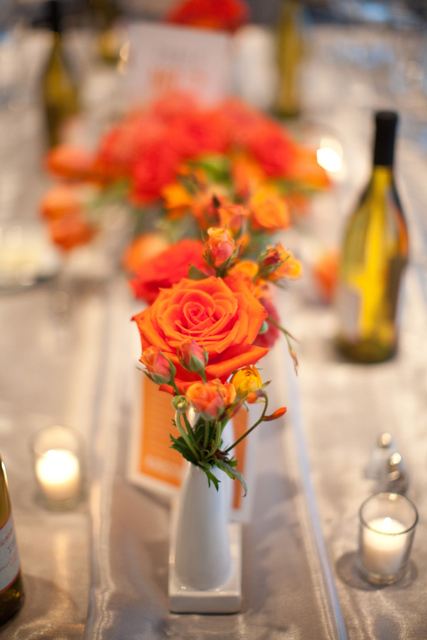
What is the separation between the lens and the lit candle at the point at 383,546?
0.55 metres

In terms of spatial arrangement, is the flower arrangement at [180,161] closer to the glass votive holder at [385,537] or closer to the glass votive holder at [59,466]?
the glass votive holder at [59,466]

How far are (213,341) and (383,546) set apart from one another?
289mm

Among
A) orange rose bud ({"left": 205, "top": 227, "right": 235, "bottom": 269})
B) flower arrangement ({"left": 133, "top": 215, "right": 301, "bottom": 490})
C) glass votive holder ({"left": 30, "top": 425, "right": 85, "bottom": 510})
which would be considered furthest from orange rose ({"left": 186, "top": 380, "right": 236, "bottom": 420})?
glass votive holder ({"left": 30, "top": 425, "right": 85, "bottom": 510})

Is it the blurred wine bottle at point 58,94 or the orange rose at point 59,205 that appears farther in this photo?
the blurred wine bottle at point 58,94

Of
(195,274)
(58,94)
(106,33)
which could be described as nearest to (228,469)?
(195,274)

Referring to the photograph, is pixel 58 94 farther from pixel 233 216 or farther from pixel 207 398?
pixel 207 398

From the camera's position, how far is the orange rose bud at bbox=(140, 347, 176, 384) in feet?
1.30

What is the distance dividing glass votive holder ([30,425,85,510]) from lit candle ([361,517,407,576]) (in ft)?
1.03

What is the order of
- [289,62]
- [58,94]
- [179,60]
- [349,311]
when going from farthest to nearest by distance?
[289,62]
[58,94]
[179,60]
[349,311]

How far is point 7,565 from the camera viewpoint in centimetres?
51

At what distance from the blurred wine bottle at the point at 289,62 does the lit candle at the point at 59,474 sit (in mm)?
1220

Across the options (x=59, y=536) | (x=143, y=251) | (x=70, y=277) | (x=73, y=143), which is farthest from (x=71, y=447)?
(x=73, y=143)

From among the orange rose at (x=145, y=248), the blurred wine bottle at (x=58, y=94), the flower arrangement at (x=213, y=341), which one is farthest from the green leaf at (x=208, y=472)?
the blurred wine bottle at (x=58, y=94)

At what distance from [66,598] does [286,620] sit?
0.68 feet
